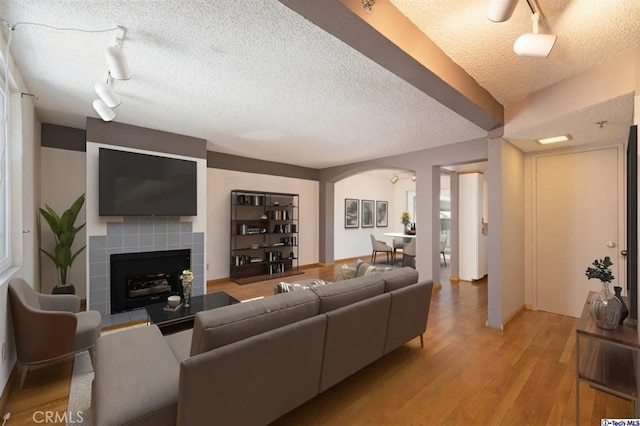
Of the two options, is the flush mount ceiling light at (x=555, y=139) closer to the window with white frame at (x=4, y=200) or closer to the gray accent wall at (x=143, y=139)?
the gray accent wall at (x=143, y=139)

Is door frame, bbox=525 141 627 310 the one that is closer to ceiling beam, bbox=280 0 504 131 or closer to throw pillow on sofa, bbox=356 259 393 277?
ceiling beam, bbox=280 0 504 131

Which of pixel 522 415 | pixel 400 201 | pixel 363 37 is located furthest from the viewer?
pixel 400 201

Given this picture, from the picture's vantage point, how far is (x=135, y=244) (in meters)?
3.94

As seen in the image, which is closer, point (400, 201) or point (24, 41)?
point (24, 41)

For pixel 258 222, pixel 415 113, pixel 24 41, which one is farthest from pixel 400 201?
pixel 24 41

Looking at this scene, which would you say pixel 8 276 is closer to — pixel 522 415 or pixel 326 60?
pixel 326 60

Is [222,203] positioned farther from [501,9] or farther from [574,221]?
[574,221]

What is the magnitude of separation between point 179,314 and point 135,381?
150cm

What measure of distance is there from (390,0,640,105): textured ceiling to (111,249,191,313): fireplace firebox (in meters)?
4.22

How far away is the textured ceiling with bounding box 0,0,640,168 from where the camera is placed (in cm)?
166

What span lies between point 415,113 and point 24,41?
344 cm

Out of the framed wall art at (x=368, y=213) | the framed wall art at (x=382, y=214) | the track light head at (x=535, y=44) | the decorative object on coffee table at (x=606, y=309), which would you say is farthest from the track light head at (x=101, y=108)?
the framed wall art at (x=382, y=214)

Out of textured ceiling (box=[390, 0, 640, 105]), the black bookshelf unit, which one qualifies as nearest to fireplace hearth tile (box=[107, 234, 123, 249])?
the black bookshelf unit

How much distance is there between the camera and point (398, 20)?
5.32 ft
